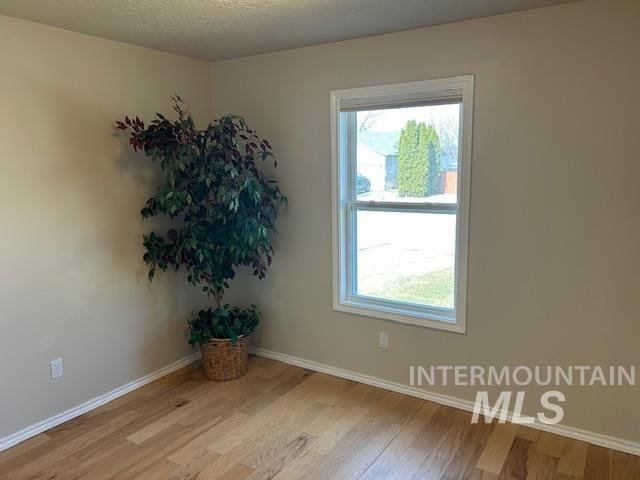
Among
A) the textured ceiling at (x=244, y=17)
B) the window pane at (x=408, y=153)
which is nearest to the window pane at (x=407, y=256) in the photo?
the window pane at (x=408, y=153)

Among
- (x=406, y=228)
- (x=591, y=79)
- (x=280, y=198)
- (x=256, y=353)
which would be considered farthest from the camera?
(x=256, y=353)

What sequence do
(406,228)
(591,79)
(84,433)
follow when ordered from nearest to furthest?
(591,79) → (84,433) → (406,228)

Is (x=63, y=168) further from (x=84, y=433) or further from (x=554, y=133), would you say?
(x=554, y=133)

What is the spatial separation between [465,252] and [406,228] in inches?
17.3

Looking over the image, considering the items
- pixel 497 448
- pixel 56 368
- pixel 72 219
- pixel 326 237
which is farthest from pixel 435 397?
pixel 72 219

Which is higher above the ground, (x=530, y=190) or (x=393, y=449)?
(x=530, y=190)

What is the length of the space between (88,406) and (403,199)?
7.78 ft

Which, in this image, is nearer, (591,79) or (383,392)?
(591,79)

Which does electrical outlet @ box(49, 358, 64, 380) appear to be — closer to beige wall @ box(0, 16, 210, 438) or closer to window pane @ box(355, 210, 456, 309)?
beige wall @ box(0, 16, 210, 438)

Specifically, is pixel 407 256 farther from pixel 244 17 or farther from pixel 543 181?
pixel 244 17

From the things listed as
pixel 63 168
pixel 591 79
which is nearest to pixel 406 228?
pixel 591 79

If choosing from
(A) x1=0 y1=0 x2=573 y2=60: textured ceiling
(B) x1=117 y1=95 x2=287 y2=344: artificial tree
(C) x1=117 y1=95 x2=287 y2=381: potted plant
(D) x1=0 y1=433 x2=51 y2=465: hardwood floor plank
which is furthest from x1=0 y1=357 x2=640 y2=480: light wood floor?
(A) x1=0 y1=0 x2=573 y2=60: textured ceiling

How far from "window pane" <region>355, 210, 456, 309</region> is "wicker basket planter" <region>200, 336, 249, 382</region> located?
95cm

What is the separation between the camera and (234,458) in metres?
2.38
